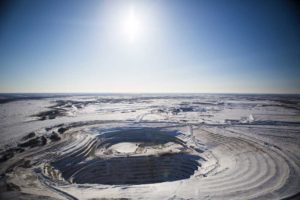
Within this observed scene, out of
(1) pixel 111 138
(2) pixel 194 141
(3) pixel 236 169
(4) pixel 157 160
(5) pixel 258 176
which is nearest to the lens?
(5) pixel 258 176

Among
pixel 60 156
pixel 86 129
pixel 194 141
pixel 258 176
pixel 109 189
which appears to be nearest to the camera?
pixel 109 189

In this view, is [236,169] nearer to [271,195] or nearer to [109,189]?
[271,195]

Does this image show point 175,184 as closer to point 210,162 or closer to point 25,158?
point 210,162

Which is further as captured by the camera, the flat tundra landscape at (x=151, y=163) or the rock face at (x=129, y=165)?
the rock face at (x=129, y=165)

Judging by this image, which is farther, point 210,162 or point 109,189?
point 210,162

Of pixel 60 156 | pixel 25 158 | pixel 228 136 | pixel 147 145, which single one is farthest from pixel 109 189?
pixel 228 136

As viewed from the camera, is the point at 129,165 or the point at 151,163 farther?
the point at 151,163

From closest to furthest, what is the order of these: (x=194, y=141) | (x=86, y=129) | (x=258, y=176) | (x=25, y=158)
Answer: (x=258, y=176)
(x=25, y=158)
(x=194, y=141)
(x=86, y=129)

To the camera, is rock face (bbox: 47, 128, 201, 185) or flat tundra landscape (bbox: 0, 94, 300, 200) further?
rock face (bbox: 47, 128, 201, 185)

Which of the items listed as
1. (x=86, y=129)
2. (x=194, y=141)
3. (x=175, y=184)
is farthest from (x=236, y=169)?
(x=86, y=129)
